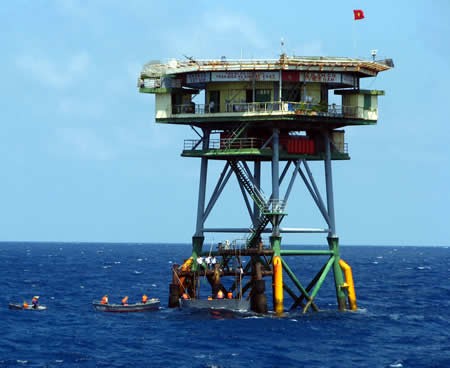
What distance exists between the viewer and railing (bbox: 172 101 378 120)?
87250mm

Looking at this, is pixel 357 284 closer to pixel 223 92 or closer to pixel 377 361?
pixel 223 92

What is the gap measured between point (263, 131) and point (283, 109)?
4.54 m

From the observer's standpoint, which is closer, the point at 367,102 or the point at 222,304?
the point at 222,304

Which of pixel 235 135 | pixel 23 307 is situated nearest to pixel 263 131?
pixel 235 135

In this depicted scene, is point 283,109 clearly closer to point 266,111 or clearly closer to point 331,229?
point 266,111

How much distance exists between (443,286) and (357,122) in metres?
60.1

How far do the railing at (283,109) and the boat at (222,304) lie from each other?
13623 mm

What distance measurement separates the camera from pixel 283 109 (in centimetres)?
8706

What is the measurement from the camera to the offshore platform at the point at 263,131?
8756cm

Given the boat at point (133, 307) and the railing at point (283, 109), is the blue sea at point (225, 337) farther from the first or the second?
the railing at point (283, 109)

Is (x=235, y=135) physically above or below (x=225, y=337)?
above

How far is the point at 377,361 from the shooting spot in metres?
73.0

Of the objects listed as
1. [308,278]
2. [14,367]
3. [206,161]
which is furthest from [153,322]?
[308,278]

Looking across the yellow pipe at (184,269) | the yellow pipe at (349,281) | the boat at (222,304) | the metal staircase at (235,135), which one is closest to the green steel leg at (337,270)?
the yellow pipe at (349,281)
